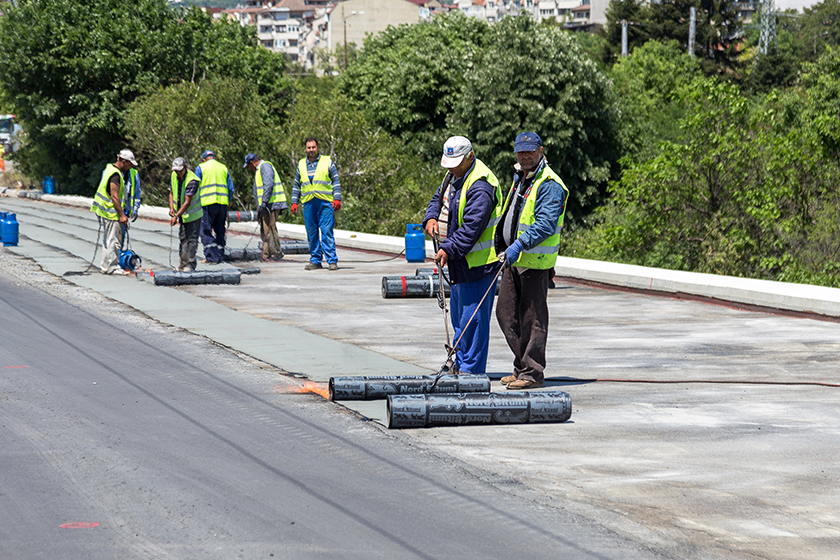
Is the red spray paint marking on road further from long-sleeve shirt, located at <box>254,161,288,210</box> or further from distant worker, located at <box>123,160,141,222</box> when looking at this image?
long-sleeve shirt, located at <box>254,161,288,210</box>

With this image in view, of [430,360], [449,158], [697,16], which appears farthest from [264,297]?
[697,16]

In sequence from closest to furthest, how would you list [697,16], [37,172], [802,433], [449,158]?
[802,433] → [449,158] → [37,172] → [697,16]

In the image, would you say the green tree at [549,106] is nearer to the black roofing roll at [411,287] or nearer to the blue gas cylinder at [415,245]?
the blue gas cylinder at [415,245]

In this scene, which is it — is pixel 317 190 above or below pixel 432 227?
above

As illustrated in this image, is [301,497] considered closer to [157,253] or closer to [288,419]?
[288,419]

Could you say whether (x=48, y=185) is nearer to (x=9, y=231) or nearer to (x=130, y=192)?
(x=9, y=231)

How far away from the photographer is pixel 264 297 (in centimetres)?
1445

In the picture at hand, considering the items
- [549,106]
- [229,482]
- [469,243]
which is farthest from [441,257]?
[549,106]

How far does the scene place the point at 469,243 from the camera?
8312 mm

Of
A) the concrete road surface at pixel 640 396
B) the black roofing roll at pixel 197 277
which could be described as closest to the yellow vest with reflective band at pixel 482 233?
the concrete road surface at pixel 640 396

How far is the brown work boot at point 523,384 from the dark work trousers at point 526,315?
24mm

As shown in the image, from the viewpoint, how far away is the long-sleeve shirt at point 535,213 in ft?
26.7

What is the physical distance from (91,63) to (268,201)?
81.9 feet

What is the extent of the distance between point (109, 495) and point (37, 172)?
45971 mm
